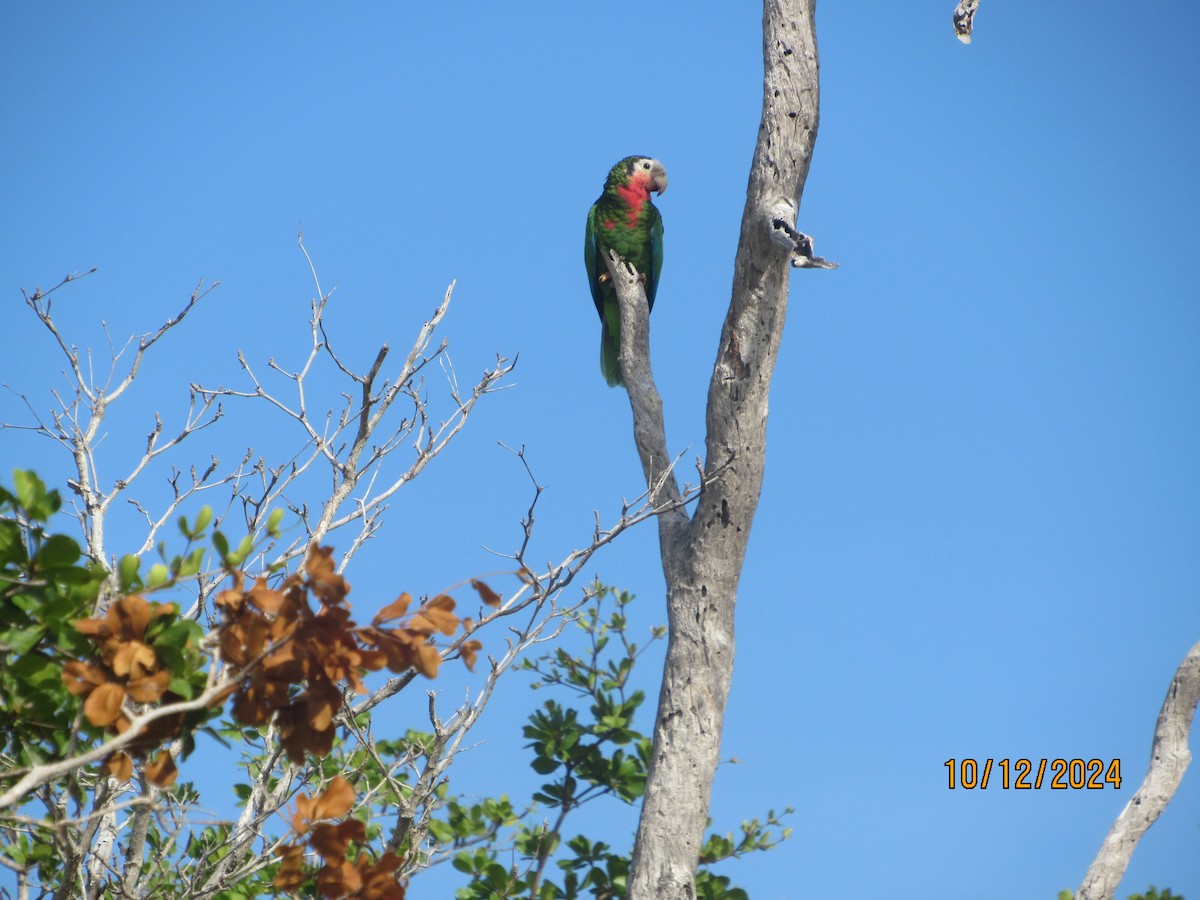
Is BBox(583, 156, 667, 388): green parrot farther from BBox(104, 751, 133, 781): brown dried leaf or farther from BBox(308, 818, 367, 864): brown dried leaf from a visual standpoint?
BBox(104, 751, 133, 781): brown dried leaf

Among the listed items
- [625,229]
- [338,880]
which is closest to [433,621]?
[338,880]

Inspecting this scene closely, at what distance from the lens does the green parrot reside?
536cm

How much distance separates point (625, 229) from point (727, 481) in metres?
2.20

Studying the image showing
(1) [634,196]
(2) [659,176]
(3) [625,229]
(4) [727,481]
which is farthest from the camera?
(2) [659,176]

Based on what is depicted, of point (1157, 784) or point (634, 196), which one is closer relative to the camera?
point (1157, 784)

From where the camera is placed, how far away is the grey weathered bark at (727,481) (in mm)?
3463

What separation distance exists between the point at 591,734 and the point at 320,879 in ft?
9.63

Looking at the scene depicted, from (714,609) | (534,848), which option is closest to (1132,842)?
(714,609)

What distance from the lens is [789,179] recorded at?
3531 millimetres

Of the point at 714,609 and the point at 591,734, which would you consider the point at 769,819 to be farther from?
the point at 714,609

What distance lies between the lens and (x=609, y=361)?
5188 millimetres

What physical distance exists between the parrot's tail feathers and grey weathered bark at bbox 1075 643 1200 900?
278 centimetres

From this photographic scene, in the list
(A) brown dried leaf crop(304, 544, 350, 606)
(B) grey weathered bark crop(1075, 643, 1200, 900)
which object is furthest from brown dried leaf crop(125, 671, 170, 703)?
(B) grey weathered bark crop(1075, 643, 1200, 900)

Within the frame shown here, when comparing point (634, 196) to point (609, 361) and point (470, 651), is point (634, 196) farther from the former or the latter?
point (470, 651)
